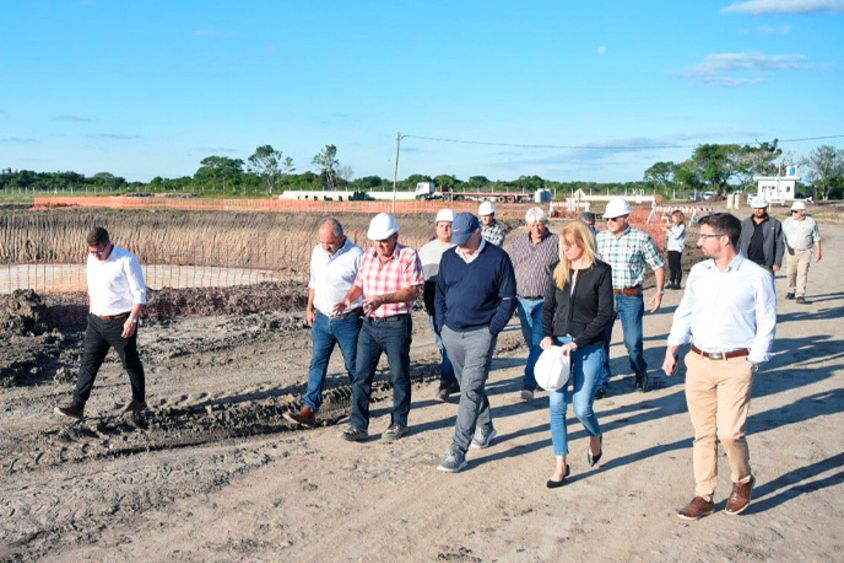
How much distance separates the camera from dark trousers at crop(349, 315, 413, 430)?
6820 mm

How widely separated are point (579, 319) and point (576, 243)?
54 centimetres

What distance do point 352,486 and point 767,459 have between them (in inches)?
132

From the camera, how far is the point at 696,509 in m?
5.34

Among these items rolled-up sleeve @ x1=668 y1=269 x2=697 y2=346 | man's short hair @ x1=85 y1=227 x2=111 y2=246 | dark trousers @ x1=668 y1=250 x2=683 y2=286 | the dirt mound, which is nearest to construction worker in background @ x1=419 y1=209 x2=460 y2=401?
man's short hair @ x1=85 y1=227 x2=111 y2=246

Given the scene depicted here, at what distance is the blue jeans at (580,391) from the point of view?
5824 mm

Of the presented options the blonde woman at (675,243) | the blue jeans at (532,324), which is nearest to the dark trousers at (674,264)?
the blonde woman at (675,243)

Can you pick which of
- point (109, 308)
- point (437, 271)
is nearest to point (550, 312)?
point (437, 271)

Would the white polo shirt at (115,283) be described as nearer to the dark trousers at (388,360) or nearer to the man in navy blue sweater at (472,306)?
the dark trousers at (388,360)

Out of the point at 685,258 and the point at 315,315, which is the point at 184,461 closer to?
the point at 315,315

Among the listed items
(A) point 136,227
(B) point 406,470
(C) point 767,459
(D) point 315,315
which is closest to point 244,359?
(D) point 315,315

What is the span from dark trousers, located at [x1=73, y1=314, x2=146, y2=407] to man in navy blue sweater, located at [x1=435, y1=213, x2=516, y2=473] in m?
3.15

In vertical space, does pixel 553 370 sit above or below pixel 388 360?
above

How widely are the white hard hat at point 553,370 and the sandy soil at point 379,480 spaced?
0.85 m

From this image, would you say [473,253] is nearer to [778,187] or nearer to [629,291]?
[629,291]
